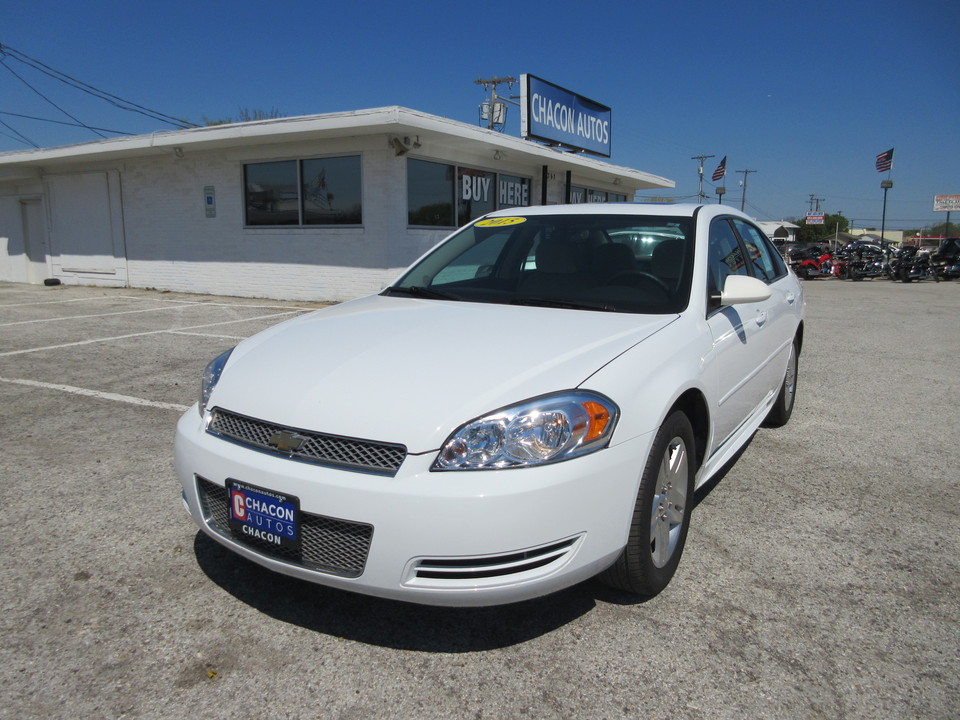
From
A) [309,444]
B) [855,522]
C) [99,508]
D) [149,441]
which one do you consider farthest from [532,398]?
[149,441]

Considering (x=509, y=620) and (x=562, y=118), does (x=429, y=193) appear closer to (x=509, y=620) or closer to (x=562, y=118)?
(x=562, y=118)

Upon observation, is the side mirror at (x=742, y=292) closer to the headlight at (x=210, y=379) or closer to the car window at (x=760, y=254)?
the car window at (x=760, y=254)

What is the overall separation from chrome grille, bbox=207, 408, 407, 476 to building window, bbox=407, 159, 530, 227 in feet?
35.4

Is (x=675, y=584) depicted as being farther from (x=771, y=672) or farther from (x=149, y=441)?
(x=149, y=441)

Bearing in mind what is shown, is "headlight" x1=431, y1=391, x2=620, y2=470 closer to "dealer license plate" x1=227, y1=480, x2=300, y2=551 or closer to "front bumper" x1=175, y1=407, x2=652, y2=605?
"front bumper" x1=175, y1=407, x2=652, y2=605

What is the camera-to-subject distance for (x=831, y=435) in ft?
15.9

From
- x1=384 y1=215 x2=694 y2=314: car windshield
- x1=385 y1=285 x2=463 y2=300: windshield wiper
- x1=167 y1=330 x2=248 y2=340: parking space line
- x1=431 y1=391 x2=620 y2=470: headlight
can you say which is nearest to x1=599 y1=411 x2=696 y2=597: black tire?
x1=431 y1=391 x2=620 y2=470: headlight

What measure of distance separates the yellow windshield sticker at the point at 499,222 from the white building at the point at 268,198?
767cm

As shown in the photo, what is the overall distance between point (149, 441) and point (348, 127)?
8.37 metres

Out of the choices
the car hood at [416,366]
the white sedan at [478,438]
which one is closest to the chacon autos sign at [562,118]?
the white sedan at [478,438]

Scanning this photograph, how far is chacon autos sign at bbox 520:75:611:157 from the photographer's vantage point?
626 inches

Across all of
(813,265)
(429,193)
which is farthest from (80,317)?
(813,265)

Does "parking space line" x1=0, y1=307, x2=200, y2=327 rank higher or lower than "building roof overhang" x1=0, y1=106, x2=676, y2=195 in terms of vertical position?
lower

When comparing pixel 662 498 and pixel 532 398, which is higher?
pixel 532 398
